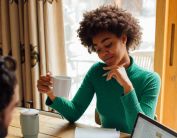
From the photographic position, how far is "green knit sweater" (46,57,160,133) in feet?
4.52

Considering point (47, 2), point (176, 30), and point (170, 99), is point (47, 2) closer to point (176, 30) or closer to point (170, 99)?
point (176, 30)

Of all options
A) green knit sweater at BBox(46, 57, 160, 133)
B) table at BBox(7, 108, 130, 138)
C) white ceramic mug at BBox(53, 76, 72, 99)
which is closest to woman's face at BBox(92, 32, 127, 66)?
green knit sweater at BBox(46, 57, 160, 133)

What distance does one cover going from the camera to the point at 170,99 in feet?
7.38

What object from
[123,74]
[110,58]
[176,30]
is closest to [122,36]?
[110,58]

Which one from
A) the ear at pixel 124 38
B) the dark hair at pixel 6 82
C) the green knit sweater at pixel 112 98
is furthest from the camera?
the ear at pixel 124 38

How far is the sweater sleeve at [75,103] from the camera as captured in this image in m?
1.47

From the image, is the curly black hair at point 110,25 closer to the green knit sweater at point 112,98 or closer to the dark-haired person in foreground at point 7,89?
the green knit sweater at point 112,98

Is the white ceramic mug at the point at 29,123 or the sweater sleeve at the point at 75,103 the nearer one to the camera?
the white ceramic mug at the point at 29,123

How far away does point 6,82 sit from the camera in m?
0.59

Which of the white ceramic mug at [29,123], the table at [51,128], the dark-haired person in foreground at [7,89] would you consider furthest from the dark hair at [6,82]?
the table at [51,128]

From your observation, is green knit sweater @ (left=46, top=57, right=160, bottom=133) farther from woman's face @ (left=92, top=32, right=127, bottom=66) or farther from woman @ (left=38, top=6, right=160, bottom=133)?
woman's face @ (left=92, top=32, right=127, bottom=66)

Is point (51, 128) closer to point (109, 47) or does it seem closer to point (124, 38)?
point (109, 47)

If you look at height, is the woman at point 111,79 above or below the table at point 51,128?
above

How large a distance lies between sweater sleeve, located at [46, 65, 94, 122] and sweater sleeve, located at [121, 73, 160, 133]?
31cm
